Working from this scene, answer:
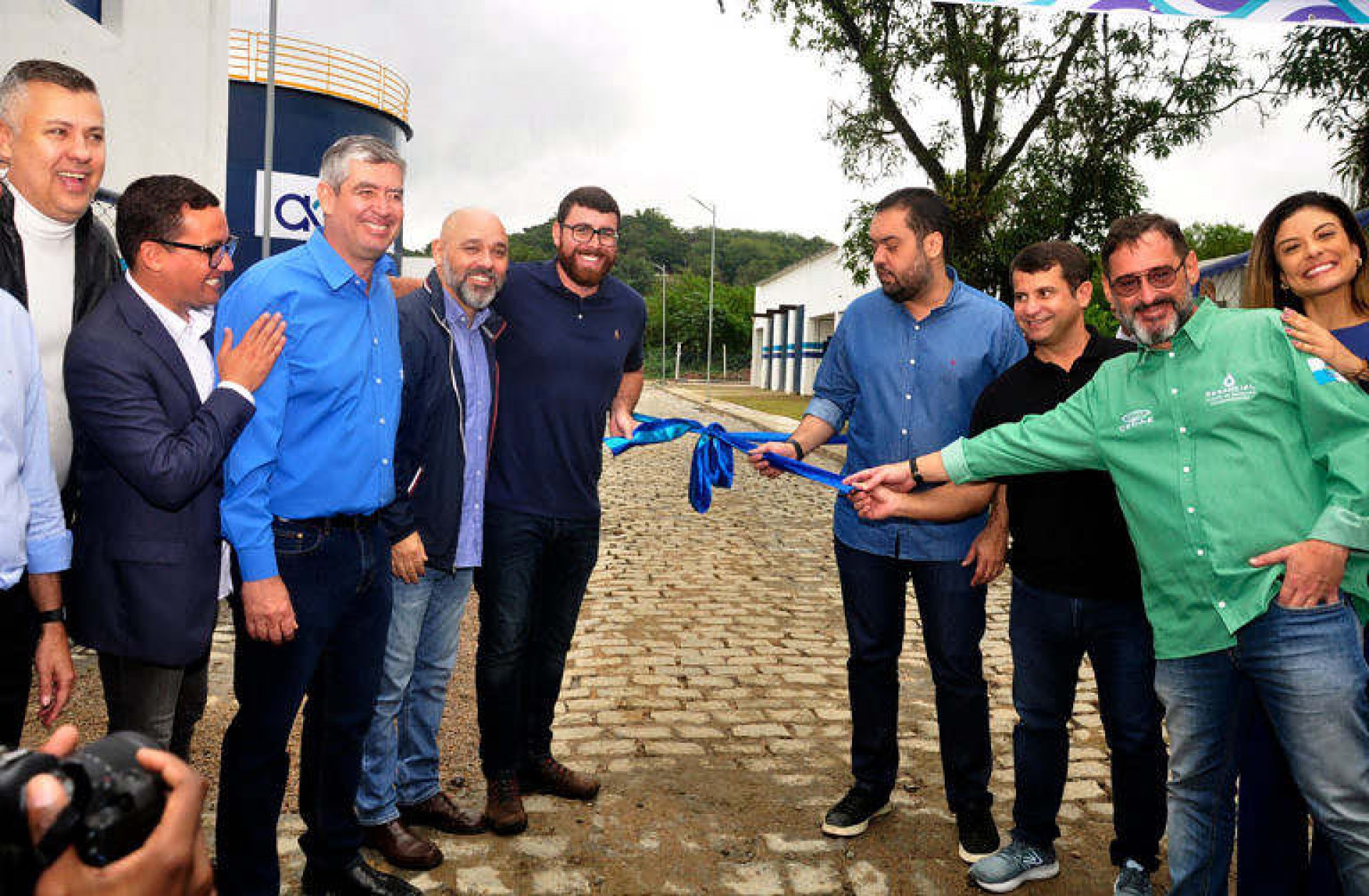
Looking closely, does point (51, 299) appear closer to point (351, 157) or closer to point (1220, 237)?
point (351, 157)

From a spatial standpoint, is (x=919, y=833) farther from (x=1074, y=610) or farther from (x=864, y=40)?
(x=864, y=40)

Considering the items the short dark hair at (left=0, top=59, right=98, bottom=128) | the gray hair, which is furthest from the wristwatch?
the short dark hair at (left=0, top=59, right=98, bottom=128)

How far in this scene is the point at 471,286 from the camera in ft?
12.9

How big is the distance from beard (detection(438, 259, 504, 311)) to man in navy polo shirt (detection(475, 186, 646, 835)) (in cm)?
25

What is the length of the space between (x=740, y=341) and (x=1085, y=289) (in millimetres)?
95919

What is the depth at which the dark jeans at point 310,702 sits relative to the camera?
3.10 meters

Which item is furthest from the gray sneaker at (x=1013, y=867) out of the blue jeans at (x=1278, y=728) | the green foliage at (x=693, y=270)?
the green foliage at (x=693, y=270)

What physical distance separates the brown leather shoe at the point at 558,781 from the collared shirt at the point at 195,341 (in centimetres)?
183

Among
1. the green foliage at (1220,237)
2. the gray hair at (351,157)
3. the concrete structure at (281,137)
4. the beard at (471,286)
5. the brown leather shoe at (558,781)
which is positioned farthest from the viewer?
the green foliage at (1220,237)

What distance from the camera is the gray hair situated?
3307mm

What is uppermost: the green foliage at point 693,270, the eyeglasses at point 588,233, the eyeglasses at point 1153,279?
the green foliage at point 693,270

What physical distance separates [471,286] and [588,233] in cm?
60

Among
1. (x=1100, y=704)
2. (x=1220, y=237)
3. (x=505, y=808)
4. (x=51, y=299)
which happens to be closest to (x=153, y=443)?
(x=51, y=299)

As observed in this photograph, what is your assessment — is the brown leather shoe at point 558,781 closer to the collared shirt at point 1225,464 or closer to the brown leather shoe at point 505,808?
the brown leather shoe at point 505,808
